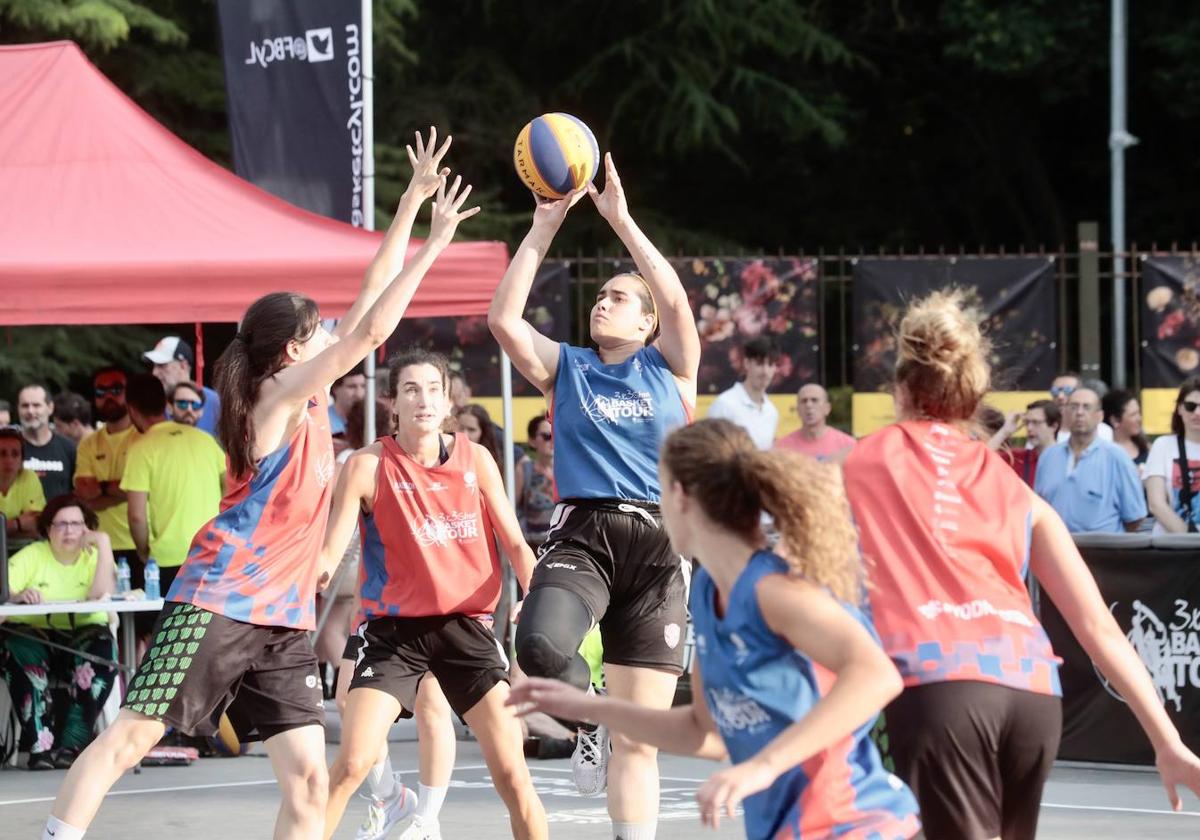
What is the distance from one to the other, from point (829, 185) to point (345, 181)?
50.3 ft

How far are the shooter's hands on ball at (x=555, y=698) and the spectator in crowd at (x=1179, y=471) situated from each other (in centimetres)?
739

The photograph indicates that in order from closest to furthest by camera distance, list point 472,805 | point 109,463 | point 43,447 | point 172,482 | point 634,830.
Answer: point 634,830, point 472,805, point 172,482, point 109,463, point 43,447

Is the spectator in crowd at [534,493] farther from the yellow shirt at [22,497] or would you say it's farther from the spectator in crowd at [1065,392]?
the spectator in crowd at [1065,392]

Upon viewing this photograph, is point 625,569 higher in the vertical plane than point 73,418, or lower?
lower

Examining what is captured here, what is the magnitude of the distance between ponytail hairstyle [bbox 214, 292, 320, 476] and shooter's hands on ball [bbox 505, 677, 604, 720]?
2.20m

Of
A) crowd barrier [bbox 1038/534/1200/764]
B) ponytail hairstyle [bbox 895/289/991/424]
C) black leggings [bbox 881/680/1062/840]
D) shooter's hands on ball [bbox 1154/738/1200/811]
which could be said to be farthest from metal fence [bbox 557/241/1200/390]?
black leggings [bbox 881/680/1062/840]

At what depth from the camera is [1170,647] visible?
9648 millimetres

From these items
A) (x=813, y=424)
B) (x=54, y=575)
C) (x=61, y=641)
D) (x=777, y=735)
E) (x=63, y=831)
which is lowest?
(x=61, y=641)

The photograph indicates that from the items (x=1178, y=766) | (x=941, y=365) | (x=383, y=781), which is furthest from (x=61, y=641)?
(x=1178, y=766)

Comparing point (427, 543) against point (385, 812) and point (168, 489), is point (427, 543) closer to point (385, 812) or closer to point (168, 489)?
point (385, 812)

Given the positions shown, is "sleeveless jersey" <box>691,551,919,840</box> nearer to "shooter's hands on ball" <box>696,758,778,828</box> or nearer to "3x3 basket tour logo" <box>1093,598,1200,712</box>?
"shooter's hands on ball" <box>696,758,778,828</box>

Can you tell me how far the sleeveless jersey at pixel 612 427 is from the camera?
258 inches

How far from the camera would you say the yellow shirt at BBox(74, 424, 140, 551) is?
36.7 feet

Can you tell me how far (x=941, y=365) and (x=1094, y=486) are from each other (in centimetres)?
665
